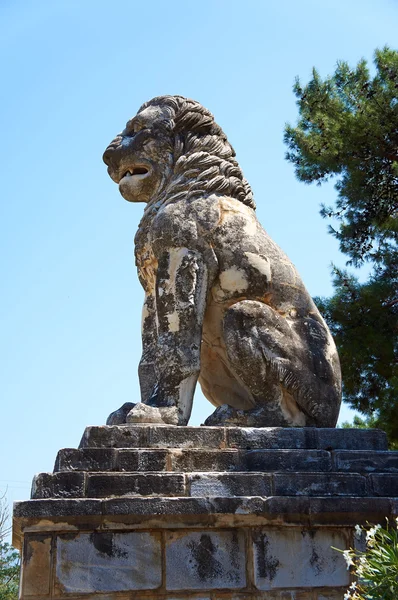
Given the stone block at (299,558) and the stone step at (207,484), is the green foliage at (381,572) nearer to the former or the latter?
the stone block at (299,558)

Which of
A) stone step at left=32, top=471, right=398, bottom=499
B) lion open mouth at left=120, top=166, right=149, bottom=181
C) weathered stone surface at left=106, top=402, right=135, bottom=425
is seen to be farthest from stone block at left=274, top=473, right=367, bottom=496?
lion open mouth at left=120, top=166, right=149, bottom=181

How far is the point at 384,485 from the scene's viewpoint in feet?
17.9

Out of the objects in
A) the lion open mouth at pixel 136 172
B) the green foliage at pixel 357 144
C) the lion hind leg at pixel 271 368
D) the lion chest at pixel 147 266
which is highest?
the green foliage at pixel 357 144

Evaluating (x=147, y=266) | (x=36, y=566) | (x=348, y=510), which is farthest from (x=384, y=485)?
(x=147, y=266)

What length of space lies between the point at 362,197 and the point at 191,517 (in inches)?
288

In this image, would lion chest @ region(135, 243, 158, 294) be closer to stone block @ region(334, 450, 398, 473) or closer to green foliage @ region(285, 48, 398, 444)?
stone block @ region(334, 450, 398, 473)

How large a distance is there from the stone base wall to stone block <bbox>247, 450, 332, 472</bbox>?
414 mm

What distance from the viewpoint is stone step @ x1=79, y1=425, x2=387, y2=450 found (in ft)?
17.4

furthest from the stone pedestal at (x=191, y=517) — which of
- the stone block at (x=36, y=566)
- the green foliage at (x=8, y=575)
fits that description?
the green foliage at (x=8, y=575)

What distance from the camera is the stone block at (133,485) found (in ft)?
16.5

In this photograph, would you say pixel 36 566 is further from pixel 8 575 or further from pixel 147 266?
pixel 8 575

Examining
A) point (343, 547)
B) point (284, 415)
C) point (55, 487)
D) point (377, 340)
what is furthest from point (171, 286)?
point (377, 340)

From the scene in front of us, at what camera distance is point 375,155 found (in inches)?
440

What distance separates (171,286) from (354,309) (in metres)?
5.29
